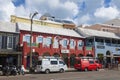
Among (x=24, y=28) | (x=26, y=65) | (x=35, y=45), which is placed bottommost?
(x=26, y=65)

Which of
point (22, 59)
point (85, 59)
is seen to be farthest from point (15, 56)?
point (85, 59)

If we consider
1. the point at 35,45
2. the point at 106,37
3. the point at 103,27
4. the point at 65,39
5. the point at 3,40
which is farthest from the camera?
the point at 103,27

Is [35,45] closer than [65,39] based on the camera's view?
Yes

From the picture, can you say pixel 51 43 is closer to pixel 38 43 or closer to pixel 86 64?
pixel 38 43

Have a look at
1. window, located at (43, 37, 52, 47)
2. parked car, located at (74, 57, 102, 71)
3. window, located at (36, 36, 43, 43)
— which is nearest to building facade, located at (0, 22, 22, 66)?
window, located at (36, 36, 43, 43)

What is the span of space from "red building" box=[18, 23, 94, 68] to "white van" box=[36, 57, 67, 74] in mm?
4745

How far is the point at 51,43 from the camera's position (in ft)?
156

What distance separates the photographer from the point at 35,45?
44812 millimetres

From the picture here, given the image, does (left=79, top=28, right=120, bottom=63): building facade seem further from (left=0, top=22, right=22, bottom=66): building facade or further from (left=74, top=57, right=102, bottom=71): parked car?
(left=0, top=22, right=22, bottom=66): building facade

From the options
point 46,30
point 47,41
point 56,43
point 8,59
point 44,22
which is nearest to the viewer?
point 8,59

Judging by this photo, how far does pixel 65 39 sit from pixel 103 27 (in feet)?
65.4

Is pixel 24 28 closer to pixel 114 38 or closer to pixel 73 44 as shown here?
pixel 73 44

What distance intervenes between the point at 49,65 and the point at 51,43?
10996 mm

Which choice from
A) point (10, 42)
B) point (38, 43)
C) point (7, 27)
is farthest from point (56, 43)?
point (7, 27)
